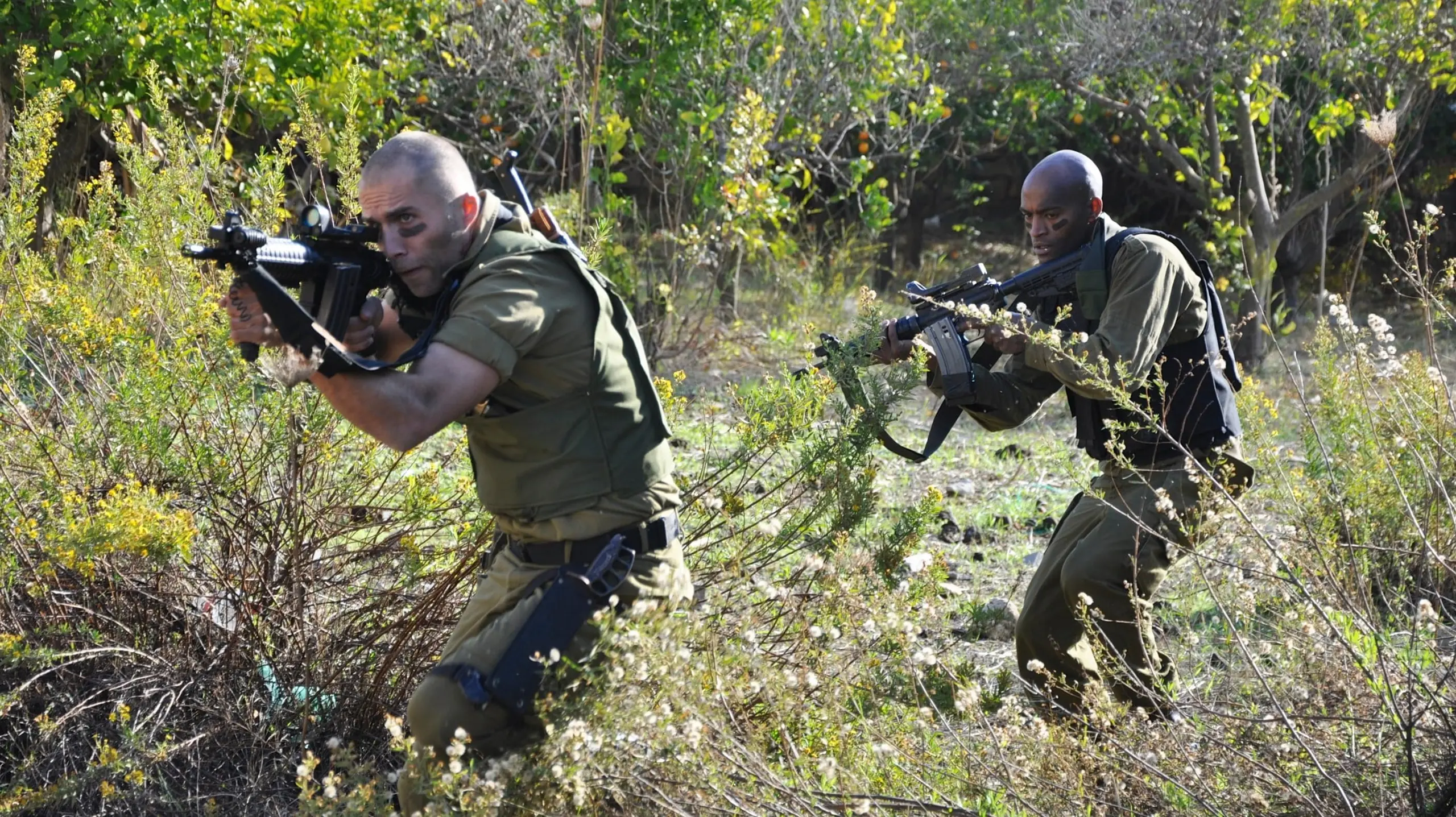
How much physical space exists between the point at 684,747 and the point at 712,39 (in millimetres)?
6775

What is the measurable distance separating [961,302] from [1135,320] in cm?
48

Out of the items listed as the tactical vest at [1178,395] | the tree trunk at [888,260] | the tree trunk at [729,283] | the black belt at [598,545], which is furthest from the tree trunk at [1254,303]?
the black belt at [598,545]

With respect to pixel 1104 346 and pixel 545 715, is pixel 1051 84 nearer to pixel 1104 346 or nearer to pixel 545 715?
pixel 1104 346

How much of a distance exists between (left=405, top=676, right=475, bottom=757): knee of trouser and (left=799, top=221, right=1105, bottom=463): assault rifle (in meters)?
1.43

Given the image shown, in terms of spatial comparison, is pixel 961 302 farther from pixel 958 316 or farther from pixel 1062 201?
pixel 1062 201

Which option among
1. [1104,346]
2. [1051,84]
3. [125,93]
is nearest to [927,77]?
[1051,84]

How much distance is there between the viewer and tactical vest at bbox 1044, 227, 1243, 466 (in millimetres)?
3949

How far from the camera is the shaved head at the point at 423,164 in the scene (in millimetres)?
2934

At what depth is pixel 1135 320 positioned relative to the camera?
12.3 feet

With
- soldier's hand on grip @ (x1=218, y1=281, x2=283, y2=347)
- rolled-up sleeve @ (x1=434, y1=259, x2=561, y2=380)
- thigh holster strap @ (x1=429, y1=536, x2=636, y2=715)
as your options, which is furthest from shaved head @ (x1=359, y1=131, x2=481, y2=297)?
thigh holster strap @ (x1=429, y1=536, x2=636, y2=715)

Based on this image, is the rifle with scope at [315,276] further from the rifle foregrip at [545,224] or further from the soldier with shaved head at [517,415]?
the rifle foregrip at [545,224]

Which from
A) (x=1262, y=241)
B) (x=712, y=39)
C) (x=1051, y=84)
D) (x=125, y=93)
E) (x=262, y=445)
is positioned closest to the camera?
(x=262, y=445)

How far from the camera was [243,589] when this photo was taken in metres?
3.57

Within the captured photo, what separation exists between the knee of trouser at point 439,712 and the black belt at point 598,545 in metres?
0.33
